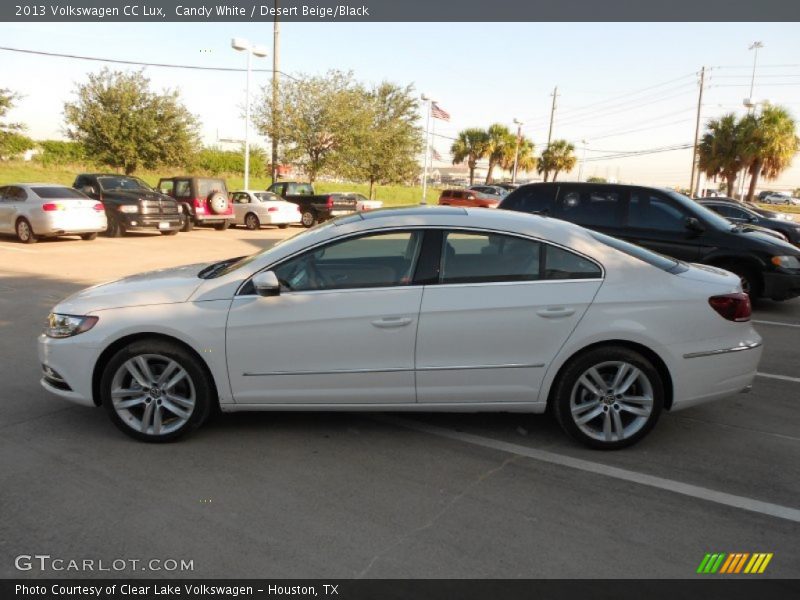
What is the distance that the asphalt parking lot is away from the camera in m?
2.98

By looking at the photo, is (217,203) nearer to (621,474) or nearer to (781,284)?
(781,284)

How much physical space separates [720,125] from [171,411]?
41.9m

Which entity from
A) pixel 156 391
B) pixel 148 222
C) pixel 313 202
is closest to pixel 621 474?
pixel 156 391

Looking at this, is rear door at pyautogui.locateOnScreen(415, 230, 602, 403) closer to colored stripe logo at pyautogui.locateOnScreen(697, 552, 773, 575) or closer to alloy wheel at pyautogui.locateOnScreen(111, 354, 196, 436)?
colored stripe logo at pyautogui.locateOnScreen(697, 552, 773, 575)

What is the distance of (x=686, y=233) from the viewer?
898cm

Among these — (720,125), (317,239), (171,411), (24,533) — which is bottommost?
(24,533)

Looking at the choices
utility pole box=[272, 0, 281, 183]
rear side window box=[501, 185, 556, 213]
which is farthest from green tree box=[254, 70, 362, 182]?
rear side window box=[501, 185, 556, 213]

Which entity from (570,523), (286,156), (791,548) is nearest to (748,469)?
(791,548)

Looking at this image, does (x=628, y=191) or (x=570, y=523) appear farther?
(x=628, y=191)

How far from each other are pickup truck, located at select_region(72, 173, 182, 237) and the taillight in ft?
53.7

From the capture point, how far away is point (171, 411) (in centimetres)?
414

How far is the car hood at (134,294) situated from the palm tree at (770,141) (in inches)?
1557

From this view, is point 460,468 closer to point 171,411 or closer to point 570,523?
point 570,523

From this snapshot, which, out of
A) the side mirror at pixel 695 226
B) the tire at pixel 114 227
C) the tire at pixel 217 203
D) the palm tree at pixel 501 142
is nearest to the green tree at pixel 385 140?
the tire at pixel 217 203
